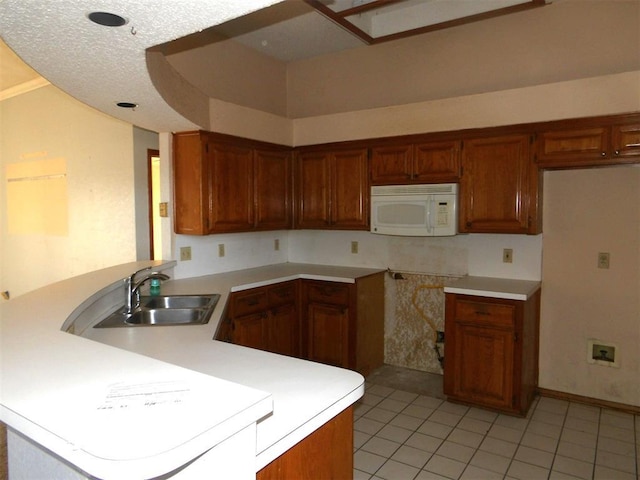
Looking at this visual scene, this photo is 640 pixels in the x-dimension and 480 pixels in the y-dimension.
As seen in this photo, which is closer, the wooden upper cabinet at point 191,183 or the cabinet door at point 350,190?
the wooden upper cabinet at point 191,183

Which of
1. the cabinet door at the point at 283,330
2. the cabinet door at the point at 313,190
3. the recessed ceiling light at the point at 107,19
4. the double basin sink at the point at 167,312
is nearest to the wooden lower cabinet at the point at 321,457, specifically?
the double basin sink at the point at 167,312

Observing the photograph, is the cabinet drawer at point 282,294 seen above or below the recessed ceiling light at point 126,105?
below

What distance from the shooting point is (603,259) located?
3.23 metres

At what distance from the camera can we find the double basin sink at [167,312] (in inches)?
94.2

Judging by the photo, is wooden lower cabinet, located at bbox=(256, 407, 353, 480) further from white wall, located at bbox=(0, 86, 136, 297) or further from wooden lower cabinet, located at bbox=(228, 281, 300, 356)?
white wall, located at bbox=(0, 86, 136, 297)

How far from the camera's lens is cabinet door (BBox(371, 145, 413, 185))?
3643mm

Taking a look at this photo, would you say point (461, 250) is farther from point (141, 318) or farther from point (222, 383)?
point (222, 383)

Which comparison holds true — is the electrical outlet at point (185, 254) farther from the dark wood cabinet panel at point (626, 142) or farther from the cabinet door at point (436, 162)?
the dark wood cabinet panel at point (626, 142)

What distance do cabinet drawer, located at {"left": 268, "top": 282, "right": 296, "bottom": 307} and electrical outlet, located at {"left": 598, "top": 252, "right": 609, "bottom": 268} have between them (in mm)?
2352

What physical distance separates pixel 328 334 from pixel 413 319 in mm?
806

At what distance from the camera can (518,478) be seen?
95.2 inches

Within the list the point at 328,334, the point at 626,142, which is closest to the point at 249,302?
the point at 328,334

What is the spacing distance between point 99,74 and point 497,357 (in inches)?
117

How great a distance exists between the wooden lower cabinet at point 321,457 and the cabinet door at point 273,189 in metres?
2.66
